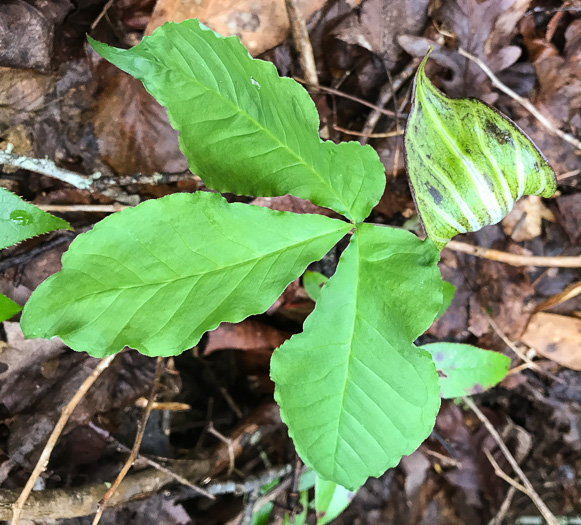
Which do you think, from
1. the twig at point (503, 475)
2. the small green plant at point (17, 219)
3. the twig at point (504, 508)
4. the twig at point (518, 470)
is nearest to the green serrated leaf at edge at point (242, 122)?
the small green plant at point (17, 219)

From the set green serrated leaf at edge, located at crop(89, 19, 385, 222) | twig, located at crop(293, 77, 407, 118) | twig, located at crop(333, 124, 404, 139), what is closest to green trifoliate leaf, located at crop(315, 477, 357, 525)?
green serrated leaf at edge, located at crop(89, 19, 385, 222)

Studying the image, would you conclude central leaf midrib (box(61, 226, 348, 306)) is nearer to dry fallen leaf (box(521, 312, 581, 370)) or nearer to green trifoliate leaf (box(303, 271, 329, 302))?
green trifoliate leaf (box(303, 271, 329, 302))

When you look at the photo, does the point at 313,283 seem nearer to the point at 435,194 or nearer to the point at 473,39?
the point at 435,194

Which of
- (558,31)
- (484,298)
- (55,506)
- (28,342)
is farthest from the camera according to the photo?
(484,298)

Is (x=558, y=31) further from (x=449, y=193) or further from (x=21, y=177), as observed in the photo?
(x=21, y=177)

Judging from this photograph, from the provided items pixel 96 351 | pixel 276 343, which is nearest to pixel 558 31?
pixel 276 343

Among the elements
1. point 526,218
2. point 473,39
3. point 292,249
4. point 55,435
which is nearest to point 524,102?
point 473,39
